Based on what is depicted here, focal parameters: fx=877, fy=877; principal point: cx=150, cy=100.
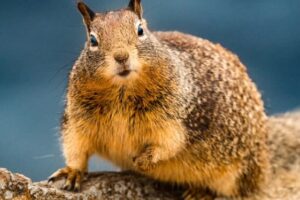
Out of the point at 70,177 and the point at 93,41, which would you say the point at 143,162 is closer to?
the point at 70,177

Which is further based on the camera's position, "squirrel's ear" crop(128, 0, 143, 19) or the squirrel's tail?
the squirrel's tail

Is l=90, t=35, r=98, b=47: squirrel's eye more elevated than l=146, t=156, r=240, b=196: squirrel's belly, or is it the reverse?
l=90, t=35, r=98, b=47: squirrel's eye

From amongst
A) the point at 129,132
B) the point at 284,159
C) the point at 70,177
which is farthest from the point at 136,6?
the point at 284,159

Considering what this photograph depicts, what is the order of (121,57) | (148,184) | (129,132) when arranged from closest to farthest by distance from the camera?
(121,57), (129,132), (148,184)

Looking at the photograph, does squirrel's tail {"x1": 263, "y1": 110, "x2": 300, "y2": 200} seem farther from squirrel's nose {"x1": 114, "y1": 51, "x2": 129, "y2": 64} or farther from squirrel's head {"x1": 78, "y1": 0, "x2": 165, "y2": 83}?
squirrel's nose {"x1": 114, "y1": 51, "x2": 129, "y2": 64}

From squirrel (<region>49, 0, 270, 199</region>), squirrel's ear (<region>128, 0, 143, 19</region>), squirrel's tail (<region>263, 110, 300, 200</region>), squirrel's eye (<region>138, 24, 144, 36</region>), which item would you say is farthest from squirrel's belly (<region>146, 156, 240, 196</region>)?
squirrel's ear (<region>128, 0, 143, 19</region>)

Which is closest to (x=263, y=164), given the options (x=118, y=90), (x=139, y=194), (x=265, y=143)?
(x=265, y=143)

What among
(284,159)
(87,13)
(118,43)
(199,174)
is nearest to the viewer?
(118,43)
